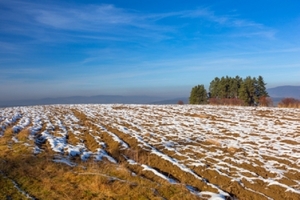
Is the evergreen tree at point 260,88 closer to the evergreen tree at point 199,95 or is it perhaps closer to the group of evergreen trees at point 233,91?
the group of evergreen trees at point 233,91

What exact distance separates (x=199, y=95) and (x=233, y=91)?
11401 millimetres

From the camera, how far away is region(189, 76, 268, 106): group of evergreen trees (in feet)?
239

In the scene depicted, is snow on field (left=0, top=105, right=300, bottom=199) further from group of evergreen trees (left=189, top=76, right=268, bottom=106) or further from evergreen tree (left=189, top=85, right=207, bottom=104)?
evergreen tree (left=189, top=85, right=207, bottom=104)

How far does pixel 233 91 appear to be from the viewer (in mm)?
79062

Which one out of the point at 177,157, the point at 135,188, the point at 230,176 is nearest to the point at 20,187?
the point at 135,188

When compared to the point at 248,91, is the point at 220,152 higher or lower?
lower

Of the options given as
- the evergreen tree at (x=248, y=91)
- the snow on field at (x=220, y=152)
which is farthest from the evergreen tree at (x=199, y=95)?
the snow on field at (x=220, y=152)

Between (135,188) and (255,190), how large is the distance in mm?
3443

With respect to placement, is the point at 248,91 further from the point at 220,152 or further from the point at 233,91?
the point at 220,152

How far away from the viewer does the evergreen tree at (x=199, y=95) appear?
78.8 m

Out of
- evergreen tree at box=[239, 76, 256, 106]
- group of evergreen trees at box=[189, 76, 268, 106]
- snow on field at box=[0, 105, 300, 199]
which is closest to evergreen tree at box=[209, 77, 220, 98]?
group of evergreen trees at box=[189, 76, 268, 106]

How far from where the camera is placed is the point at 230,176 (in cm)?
774

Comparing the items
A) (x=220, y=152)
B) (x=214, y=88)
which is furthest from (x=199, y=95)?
(x=220, y=152)

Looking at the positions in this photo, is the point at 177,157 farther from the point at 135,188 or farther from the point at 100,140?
the point at 100,140
